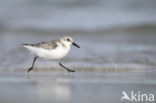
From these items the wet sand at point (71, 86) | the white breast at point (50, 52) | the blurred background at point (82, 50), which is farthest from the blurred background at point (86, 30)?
the wet sand at point (71, 86)

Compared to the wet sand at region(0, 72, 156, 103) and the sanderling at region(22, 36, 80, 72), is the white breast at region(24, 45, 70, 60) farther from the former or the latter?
the wet sand at region(0, 72, 156, 103)

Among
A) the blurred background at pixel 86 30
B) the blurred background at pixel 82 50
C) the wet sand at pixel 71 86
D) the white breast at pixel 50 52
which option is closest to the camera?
the wet sand at pixel 71 86

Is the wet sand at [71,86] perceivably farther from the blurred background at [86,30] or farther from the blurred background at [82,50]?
the blurred background at [86,30]

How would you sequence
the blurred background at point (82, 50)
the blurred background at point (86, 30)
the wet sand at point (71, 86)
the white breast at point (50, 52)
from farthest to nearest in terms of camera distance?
the blurred background at point (86, 30)
the white breast at point (50, 52)
the blurred background at point (82, 50)
the wet sand at point (71, 86)

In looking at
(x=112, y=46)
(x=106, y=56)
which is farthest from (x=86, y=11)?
(x=106, y=56)

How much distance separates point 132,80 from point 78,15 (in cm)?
784

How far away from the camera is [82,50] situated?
10.4m

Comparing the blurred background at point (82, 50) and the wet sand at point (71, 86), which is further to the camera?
the blurred background at point (82, 50)

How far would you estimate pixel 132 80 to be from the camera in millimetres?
7359

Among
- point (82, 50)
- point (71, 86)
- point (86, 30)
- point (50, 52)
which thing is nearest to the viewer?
point (71, 86)

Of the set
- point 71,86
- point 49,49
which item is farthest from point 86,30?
point 71,86

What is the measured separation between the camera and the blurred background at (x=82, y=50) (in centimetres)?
645

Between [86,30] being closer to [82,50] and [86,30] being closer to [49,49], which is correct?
[82,50]

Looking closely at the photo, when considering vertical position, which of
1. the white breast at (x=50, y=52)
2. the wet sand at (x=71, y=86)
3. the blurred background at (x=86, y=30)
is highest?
the blurred background at (x=86, y=30)
